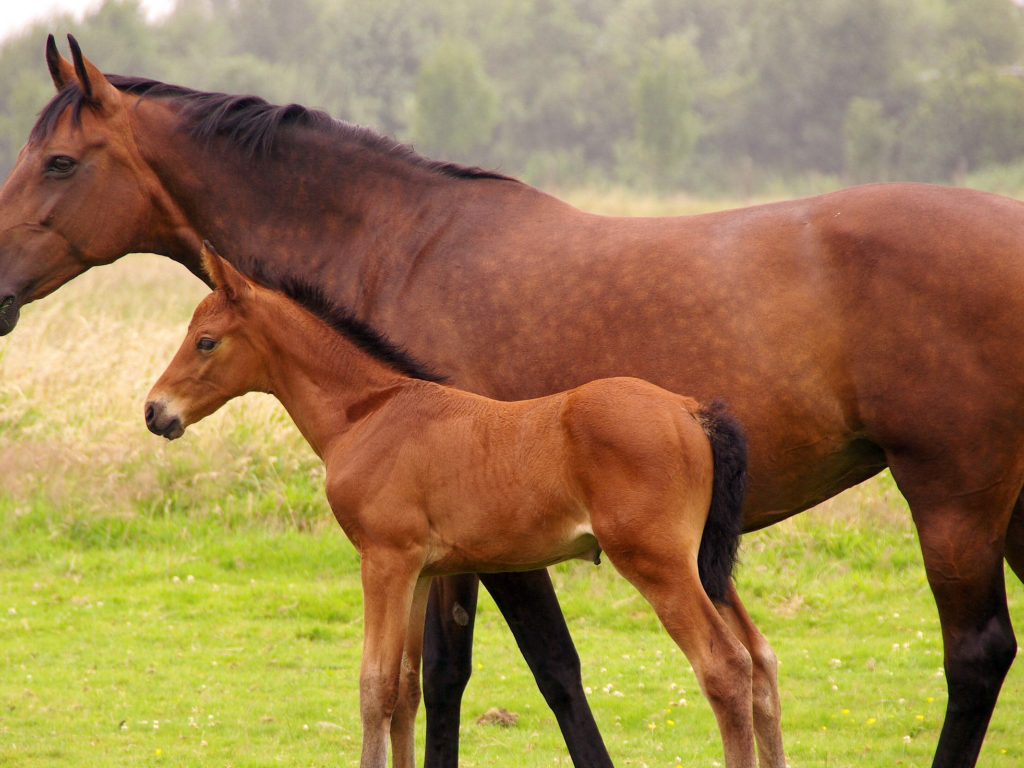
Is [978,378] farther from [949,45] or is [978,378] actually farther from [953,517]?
[949,45]

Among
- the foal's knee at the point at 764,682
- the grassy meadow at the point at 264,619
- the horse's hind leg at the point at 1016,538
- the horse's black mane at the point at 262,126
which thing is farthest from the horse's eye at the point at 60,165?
the horse's hind leg at the point at 1016,538

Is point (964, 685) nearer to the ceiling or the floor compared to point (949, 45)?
nearer to the floor

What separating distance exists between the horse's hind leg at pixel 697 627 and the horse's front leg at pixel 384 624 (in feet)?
2.08

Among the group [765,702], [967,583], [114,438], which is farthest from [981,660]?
[114,438]

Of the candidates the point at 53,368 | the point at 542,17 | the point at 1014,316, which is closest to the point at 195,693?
the point at 1014,316

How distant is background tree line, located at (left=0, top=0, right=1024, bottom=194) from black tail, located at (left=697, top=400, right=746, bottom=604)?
3105 cm

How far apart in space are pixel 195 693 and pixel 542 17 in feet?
205

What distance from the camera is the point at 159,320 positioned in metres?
12.1

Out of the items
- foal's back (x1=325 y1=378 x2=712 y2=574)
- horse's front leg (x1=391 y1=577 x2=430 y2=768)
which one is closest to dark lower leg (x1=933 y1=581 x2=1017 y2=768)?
foal's back (x1=325 y1=378 x2=712 y2=574)

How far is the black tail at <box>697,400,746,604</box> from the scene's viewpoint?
312 centimetres

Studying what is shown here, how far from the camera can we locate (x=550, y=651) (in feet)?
12.5

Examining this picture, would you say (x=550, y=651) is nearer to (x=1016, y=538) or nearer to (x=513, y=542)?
(x=513, y=542)

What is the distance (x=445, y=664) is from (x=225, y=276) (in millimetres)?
1695

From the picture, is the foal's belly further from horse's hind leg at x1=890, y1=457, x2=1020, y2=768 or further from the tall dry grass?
the tall dry grass
